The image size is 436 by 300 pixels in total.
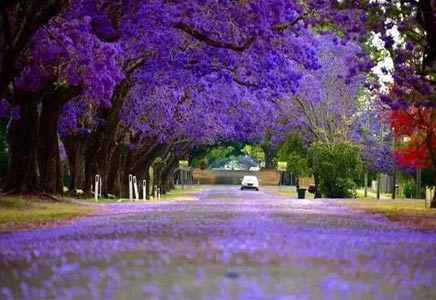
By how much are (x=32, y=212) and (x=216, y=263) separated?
15.0m

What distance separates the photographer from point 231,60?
100 ft

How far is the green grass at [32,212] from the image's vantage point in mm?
21094

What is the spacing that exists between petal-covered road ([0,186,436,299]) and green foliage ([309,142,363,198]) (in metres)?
33.0

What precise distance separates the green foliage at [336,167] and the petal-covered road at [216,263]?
3303cm

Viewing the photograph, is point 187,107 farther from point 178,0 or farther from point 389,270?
point 389,270

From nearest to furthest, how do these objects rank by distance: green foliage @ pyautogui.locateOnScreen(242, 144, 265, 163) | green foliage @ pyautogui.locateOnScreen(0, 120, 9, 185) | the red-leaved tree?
the red-leaved tree
green foliage @ pyautogui.locateOnScreen(0, 120, 9, 185)
green foliage @ pyautogui.locateOnScreen(242, 144, 265, 163)

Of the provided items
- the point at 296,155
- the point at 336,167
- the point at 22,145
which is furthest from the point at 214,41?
the point at 296,155

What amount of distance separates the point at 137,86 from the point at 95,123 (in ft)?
8.30

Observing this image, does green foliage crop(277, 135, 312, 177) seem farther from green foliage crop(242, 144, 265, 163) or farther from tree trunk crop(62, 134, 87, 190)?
green foliage crop(242, 144, 265, 163)

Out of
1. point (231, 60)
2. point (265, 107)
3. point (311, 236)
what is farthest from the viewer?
point (265, 107)

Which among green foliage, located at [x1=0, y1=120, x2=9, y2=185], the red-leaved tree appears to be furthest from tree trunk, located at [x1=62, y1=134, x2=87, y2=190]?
the red-leaved tree

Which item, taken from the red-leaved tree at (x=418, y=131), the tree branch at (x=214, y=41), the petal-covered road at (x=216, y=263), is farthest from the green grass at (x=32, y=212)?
the red-leaved tree at (x=418, y=131)

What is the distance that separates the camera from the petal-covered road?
854 cm

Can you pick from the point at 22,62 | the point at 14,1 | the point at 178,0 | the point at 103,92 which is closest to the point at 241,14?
the point at 178,0
